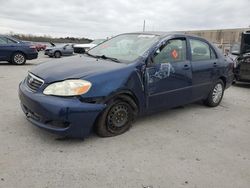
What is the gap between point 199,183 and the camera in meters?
2.96

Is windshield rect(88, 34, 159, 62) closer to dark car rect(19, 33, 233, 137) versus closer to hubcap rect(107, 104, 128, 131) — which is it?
dark car rect(19, 33, 233, 137)

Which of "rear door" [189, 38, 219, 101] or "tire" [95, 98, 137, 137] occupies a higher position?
"rear door" [189, 38, 219, 101]

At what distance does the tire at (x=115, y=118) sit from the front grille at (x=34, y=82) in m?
0.93

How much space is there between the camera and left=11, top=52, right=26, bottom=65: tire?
12.8 meters

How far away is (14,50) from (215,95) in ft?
32.7

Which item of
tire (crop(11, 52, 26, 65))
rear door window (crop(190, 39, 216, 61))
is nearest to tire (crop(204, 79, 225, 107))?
rear door window (crop(190, 39, 216, 61))

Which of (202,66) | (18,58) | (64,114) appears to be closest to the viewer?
(64,114)

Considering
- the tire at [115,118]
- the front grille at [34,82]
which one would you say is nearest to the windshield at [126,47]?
the tire at [115,118]

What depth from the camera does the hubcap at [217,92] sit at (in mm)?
5958

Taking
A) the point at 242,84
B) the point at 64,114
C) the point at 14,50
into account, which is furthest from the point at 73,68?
the point at 14,50

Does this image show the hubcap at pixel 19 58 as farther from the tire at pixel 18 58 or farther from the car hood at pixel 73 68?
the car hood at pixel 73 68

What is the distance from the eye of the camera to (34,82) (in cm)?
392

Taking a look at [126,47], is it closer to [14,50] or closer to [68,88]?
[68,88]

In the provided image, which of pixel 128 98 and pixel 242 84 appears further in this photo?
pixel 242 84
